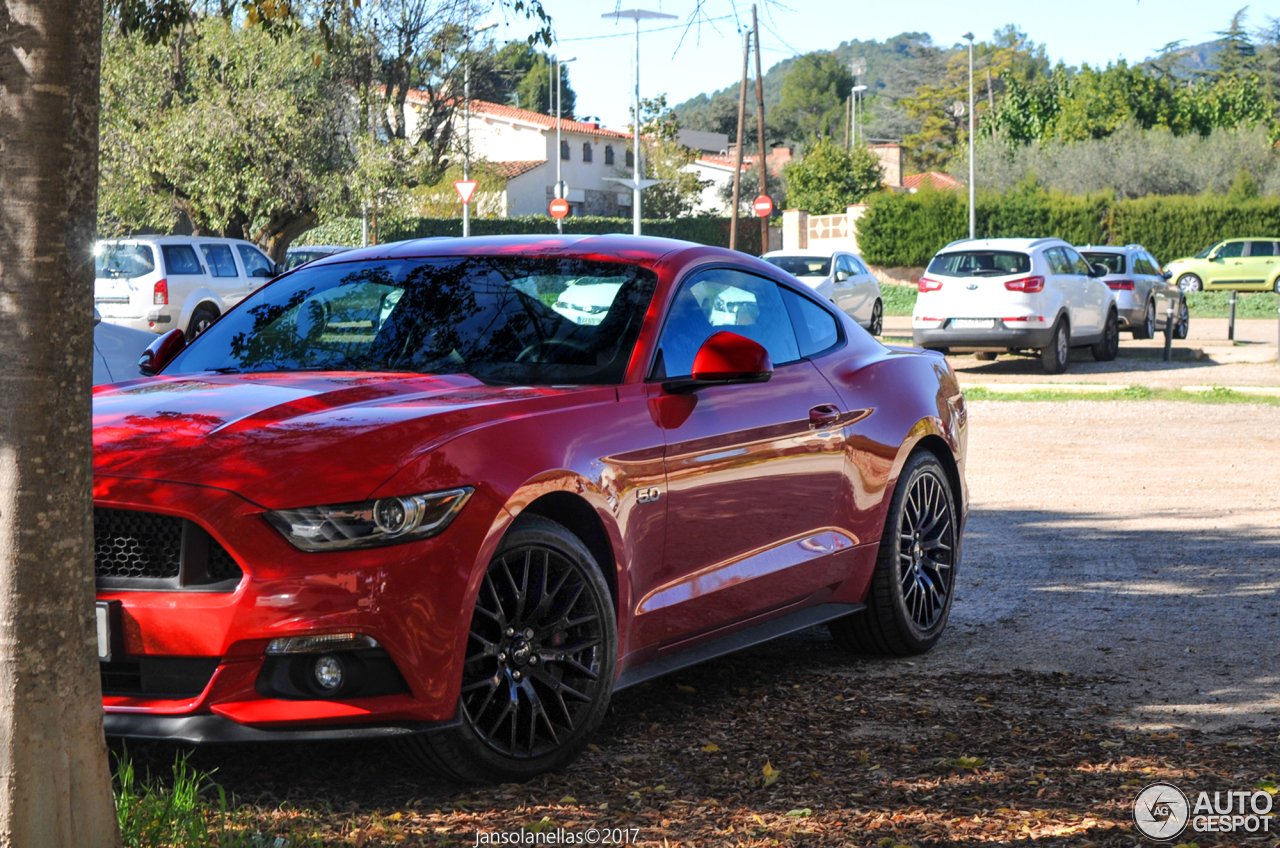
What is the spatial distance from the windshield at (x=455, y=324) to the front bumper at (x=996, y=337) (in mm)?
15903

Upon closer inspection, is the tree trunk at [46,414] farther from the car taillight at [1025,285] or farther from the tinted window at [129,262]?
the tinted window at [129,262]

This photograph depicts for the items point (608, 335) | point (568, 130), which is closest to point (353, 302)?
point (608, 335)

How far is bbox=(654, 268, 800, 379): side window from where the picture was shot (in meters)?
5.04

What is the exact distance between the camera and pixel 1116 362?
2286 centimetres

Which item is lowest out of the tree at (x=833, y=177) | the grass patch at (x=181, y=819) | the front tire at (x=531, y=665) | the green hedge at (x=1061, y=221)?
the grass patch at (x=181, y=819)

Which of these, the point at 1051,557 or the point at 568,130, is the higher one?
the point at 568,130

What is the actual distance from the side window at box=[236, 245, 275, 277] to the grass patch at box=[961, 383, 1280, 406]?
40.7ft

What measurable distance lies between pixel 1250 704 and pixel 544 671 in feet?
8.55

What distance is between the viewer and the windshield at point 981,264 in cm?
2048

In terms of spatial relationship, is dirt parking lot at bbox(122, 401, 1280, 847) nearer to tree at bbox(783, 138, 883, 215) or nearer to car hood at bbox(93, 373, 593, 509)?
car hood at bbox(93, 373, 593, 509)

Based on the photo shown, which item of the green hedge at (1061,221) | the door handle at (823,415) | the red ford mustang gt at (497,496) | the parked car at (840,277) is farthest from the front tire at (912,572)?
the green hedge at (1061,221)

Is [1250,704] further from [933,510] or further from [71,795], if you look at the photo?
[71,795]

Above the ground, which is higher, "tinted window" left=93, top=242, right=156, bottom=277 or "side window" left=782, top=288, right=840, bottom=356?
"tinted window" left=93, top=242, right=156, bottom=277

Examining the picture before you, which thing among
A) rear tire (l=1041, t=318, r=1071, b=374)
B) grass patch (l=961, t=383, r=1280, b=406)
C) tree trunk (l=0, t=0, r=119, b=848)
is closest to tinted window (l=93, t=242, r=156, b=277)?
grass patch (l=961, t=383, r=1280, b=406)
